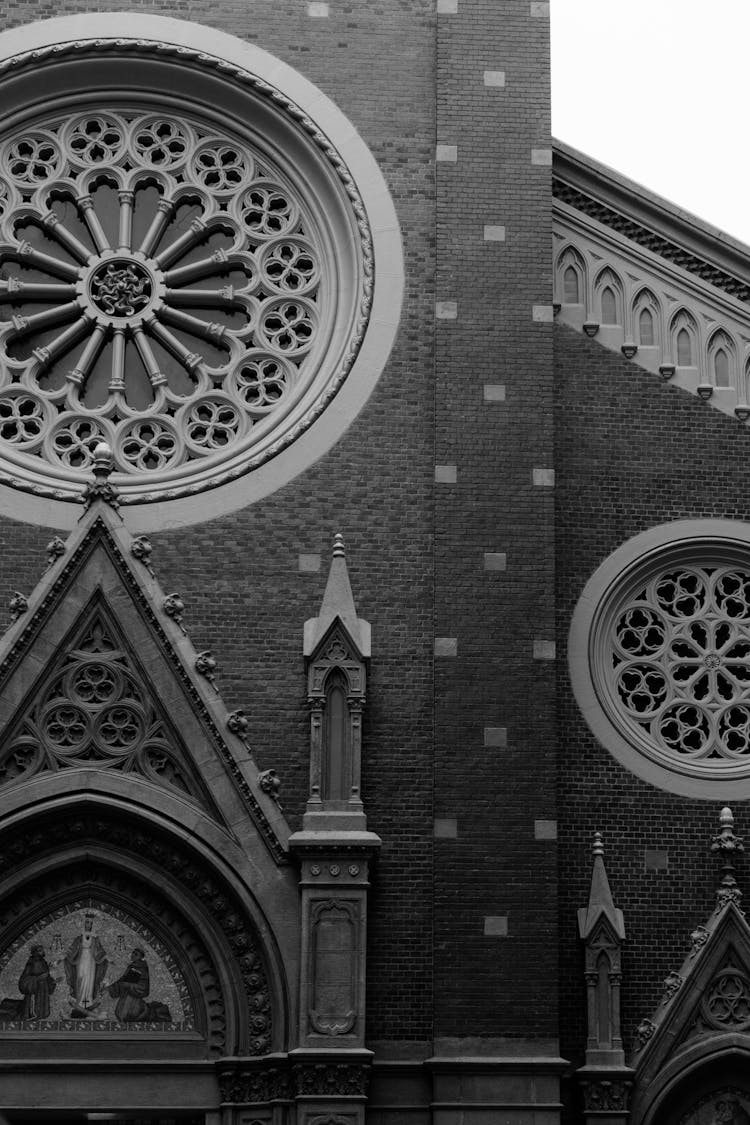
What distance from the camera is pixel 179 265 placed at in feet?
78.4

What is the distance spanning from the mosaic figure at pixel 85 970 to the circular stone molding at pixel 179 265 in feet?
14.5

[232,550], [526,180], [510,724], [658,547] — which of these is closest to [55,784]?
[232,550]

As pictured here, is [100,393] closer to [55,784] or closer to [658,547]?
[55,784]

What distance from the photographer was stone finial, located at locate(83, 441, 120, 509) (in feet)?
72.4

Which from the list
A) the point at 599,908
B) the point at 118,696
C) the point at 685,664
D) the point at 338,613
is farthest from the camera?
the point at 685,664

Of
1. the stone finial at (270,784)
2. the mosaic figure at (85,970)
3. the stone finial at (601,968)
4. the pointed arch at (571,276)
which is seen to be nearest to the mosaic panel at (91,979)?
the mosaic figure at (85,970)

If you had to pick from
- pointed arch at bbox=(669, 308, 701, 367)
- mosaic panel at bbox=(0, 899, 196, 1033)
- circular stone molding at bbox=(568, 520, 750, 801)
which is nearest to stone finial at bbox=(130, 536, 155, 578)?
mosaic panel at bbox=(0, 899, 196, 1033)

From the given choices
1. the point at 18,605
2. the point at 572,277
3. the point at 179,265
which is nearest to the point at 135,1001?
the point at 18,605

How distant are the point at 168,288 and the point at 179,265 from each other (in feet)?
1.17

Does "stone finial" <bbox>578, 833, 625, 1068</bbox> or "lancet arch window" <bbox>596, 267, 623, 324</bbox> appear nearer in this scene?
"stone finial" <bbox>578, 833, 625, 1068</bbox>

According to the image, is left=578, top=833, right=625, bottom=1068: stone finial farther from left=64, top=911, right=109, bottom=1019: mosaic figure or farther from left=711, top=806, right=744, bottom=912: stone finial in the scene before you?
left=64, top=911, right=109, bottom=1019: mosaic figure

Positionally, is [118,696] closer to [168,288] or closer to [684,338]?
[168,288]

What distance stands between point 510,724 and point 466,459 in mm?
2835

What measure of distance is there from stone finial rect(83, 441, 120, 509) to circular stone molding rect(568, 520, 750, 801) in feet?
16.1
